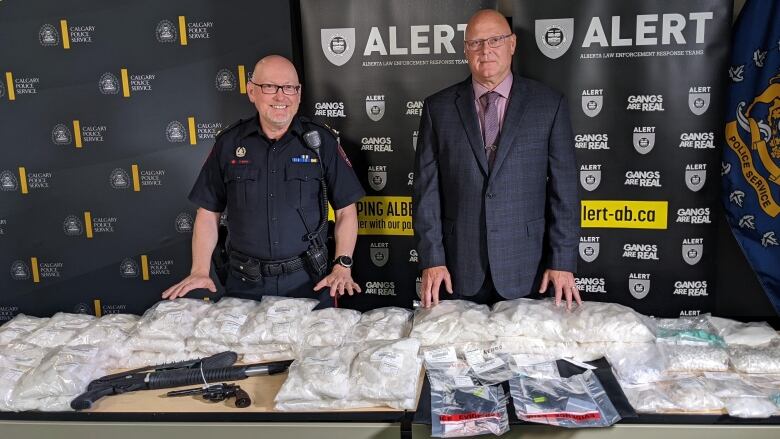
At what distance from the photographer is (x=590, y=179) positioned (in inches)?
139

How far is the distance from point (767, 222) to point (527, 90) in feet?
5.11

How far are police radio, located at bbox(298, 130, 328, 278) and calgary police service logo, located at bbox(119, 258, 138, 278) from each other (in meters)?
1.80

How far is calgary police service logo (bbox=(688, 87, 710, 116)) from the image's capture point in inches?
132

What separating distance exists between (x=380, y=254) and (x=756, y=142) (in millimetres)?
2109

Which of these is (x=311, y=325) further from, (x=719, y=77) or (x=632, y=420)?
(x=719, y=77)

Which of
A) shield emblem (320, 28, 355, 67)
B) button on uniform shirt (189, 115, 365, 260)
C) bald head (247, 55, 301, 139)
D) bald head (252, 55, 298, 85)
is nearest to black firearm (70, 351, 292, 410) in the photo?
button on uniform shirt (189, 115, 365, 260)

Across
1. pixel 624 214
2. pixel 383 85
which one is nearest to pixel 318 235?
pixel 383 85

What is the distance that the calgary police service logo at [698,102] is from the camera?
3350 millimetres

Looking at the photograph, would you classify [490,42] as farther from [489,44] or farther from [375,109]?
[375,109]

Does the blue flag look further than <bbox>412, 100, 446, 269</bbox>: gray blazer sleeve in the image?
Yes

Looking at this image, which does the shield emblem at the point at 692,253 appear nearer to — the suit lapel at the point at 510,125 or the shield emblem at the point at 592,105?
the shield emblem at the point at 592,105

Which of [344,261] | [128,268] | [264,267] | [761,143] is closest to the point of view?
[344,261]

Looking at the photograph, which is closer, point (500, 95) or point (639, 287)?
point (500, 95)

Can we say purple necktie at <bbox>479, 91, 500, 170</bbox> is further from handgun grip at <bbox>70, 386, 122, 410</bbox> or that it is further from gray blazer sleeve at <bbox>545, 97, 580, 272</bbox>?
handgun grip at <bbox>70, 386, 122, 410</bbox>
